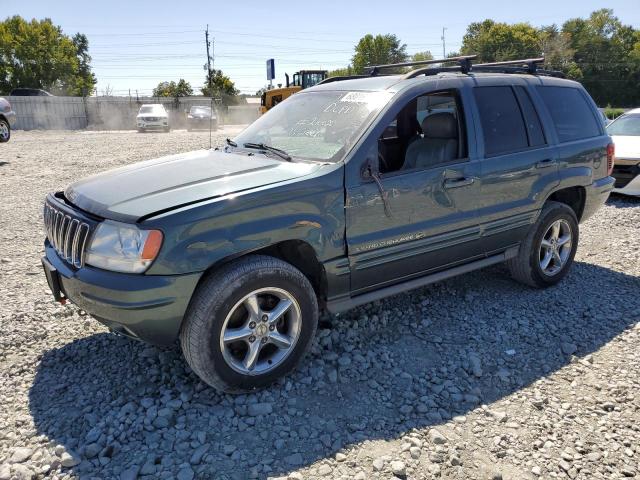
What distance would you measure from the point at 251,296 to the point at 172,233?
607 millimetres

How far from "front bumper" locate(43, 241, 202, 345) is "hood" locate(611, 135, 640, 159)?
8.32m

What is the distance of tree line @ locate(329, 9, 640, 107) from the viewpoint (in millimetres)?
74500

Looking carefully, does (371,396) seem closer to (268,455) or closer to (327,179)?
(268,455)

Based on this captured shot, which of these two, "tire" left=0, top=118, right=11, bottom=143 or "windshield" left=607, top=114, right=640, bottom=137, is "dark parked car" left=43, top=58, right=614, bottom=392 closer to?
"windshield" left=607, top=114, right=640, bottom=137

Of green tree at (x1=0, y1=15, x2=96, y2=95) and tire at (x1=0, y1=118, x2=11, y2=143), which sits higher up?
green tree at (x1=0, y1=15, x2=96, y2=95)

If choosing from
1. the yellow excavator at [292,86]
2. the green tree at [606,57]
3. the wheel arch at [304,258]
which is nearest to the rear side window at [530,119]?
the wheel arch at [304,258]

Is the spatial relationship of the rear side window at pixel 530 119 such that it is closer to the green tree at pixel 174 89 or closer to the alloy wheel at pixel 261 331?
the alloy wheel at pixel 261 331

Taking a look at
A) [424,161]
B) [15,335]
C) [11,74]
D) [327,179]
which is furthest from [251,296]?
[11,74]

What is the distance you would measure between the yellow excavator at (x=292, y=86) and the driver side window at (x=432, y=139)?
17382 millimetres

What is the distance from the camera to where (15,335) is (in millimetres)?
4004

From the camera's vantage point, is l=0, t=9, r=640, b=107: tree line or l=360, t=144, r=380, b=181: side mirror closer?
l=360, t=144, r=380, b=181: side mirror

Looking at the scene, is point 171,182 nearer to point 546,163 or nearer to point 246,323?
point 246,323

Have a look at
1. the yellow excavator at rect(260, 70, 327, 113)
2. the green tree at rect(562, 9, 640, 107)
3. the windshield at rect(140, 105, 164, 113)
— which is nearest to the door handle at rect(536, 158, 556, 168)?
the yellow excavator at rect(260, 70, 327, 113)

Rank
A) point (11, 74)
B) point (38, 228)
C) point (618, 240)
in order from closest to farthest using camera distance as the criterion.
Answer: point (618, 240) < point (38, 228) < point (11, 74)
